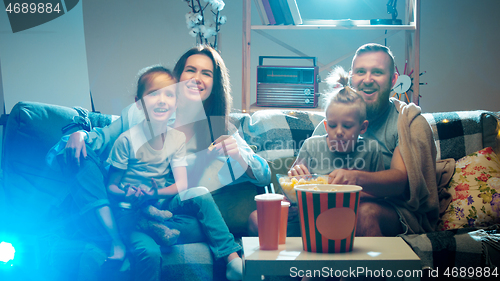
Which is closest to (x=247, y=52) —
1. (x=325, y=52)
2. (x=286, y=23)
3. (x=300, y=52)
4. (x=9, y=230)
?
(x=286, y=23)

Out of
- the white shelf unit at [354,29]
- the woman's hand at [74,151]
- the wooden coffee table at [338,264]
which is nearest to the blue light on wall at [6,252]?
the woman's hand at [74,151]

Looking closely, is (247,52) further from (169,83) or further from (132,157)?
(132,157)

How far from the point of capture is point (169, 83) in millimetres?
1425

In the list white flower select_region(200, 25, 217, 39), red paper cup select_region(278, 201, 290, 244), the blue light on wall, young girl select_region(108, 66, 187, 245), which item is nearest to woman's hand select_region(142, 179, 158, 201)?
young girl select_region(108, 66, 187, 245)

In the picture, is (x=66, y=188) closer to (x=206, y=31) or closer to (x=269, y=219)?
(x=269, y=219)

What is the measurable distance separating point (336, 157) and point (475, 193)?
509 mm

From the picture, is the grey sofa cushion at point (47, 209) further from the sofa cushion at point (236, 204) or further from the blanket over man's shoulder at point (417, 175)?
the blanket over man's shoulder at point (417, 175)

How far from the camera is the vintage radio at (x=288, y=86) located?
2.00 m

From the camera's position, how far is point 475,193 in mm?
1323

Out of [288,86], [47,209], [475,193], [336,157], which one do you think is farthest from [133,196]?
[475,193]

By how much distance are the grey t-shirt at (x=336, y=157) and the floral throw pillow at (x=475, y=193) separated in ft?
1.02

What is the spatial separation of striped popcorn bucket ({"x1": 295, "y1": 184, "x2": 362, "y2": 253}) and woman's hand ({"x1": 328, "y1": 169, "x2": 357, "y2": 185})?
32 cm

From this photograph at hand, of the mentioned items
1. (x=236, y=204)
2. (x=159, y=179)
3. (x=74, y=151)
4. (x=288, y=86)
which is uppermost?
(x=288, y=86)

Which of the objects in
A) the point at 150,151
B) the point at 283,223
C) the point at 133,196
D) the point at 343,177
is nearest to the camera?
the point at 283,223
